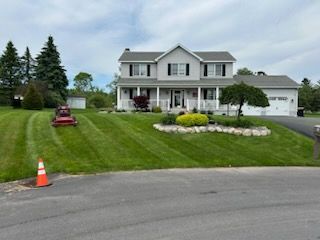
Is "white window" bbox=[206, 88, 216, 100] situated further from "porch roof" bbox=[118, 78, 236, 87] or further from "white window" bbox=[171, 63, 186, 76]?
"white window" bbox=[171, 63, 186, 76]

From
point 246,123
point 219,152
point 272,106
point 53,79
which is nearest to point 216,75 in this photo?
point 272,106

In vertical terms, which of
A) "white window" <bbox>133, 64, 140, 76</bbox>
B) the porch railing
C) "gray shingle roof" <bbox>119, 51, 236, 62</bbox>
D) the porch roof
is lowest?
the porch railing

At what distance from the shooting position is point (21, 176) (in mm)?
8367

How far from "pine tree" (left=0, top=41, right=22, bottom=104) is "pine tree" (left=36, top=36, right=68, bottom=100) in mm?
5361

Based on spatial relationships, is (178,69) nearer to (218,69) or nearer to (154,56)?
(154,56)

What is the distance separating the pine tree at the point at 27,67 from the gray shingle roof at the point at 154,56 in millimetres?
26089

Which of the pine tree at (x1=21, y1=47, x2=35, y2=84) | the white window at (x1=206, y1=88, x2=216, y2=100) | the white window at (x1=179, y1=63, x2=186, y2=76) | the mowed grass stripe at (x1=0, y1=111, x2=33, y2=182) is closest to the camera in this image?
the mowed grass stripe at (x1=0, y1=111, x2=33, y2=182)

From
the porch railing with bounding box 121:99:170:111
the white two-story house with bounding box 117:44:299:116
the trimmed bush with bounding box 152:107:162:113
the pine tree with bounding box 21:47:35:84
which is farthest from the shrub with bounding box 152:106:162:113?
the pine tree with bounding box 21:47:35:84

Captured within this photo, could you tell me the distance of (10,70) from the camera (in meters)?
50.2

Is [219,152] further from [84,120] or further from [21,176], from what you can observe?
[84,120]

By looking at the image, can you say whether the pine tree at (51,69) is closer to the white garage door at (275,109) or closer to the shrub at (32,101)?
the shrub at (32,101)

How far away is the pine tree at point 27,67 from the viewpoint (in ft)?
176

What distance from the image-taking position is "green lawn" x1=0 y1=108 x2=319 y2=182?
32.0ft

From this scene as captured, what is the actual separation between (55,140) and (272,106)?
85.6 feet
